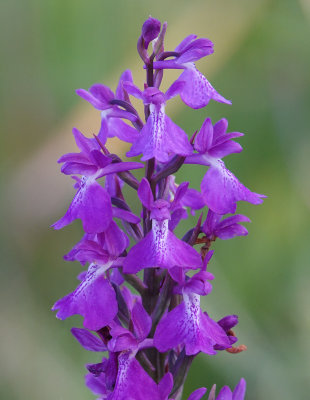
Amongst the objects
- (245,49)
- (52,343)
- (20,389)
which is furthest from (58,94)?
(20,389)

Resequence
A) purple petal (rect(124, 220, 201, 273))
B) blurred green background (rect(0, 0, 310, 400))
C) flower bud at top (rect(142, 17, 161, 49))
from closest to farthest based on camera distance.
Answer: purple petal (rect(124, 220, 201, 273)) → flower bud at top (rect(142, 17, 161, 49)) → blurred green background (rect(0, 0, 310, 400))

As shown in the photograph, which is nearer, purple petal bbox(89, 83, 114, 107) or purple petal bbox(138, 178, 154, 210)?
purple petal bbox(138, 178, 154, 210)

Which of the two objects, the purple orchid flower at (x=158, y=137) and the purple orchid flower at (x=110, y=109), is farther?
the purple orchid flower at (x=110, y=109)

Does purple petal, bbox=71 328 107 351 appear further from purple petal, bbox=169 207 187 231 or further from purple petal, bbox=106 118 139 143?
purple petal, bbox=106 118 139 143

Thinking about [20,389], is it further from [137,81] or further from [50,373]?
[137,81]

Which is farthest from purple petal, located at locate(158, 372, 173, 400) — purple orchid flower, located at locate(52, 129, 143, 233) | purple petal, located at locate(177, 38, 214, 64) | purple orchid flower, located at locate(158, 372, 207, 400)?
purple petal, located at locate(177, 38, 214, 64)

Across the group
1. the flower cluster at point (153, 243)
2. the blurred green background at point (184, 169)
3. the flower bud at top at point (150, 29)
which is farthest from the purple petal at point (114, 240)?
the blurred green background at point (184, 169)

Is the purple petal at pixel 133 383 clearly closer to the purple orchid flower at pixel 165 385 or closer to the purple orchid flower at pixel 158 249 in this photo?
the purple orchid flower at pixel 165 385

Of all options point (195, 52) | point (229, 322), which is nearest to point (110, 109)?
point (195, 52)
